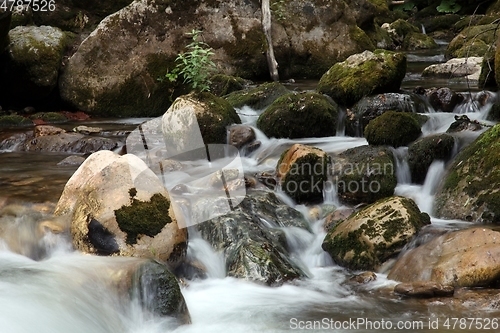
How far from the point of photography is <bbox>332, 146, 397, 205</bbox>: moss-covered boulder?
22.7ft

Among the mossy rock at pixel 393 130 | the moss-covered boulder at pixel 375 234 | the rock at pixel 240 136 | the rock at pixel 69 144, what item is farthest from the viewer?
the rock at pixel 69 144

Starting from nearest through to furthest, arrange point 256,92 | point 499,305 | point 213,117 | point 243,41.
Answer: point 499,305, point 213,117, point 256,92, point 243,41

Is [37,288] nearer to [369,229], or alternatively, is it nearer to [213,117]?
[369,229]

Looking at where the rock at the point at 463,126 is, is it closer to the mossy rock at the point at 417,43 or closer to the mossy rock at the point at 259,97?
the mossy rock at the point at 259,97

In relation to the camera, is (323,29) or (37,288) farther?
(323,29)

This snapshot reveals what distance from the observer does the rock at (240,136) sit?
8.77 metres

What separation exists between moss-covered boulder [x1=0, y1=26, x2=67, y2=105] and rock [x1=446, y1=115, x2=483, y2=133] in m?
7.71

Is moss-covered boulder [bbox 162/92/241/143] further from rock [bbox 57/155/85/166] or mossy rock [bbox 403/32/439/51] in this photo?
mossy rock [bbox 403/32/439/51]

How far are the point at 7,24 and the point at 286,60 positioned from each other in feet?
19.9

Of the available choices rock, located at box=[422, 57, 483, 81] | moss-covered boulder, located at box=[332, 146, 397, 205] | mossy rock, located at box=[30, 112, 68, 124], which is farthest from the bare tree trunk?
moss-covered boulder, located at box=[332, 146, 397, 205]

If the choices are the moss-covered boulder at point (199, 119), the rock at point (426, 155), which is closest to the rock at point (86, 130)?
the moss-covered boulder at point (199, 119)

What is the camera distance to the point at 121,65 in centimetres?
1186

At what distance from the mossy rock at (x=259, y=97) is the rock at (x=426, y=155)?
137 inches

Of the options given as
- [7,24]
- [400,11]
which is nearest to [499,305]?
[7,24]
